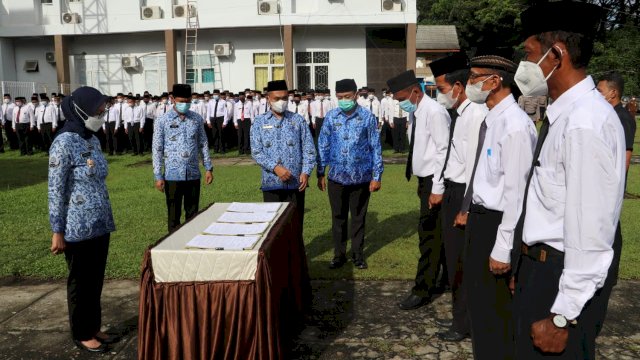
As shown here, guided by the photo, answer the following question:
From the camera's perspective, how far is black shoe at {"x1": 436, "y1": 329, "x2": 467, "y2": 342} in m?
3.89

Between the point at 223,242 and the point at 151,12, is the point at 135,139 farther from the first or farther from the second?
the point at 223,242

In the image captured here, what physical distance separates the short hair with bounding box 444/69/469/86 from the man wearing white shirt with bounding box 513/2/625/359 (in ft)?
6.17

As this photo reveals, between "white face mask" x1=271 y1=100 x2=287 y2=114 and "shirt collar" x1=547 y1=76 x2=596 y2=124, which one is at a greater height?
"white face mask" x1=271 y1=100 x2=287 y2=114

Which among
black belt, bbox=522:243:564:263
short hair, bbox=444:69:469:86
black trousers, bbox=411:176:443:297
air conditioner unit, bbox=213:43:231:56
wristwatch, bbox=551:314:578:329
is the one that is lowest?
black trousers, bbox=411:176:443:297

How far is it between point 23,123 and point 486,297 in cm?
1767

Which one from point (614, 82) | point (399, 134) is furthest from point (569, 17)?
point (399, 134)

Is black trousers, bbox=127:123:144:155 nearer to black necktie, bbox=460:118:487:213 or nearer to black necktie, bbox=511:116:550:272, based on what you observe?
black necktie, bbox=460:118:487:213

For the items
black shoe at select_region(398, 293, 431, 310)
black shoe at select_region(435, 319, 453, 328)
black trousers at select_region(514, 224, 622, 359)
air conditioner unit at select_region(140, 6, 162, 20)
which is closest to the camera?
black trousers at select_region(514, 224, 622, 359)

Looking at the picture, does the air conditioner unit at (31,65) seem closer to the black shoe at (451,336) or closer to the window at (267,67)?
the window at (267,67)

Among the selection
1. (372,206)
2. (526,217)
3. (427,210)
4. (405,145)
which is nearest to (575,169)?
(526,217)

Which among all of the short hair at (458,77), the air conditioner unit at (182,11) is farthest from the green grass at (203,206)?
the air conditioner unit at (182,11)

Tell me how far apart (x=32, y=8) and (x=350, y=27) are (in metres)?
12.5

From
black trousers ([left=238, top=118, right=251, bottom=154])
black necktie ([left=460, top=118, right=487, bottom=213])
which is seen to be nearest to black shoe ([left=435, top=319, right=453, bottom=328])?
black necktie ([left=460, top=118, right=487, bottom=213])

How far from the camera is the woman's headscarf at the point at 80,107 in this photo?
371 centimetres
